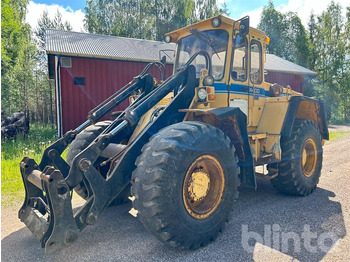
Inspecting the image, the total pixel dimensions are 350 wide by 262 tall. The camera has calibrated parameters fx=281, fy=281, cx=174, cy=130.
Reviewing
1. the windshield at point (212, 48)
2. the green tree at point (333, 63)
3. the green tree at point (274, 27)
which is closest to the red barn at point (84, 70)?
the windshield at point (212, 48)

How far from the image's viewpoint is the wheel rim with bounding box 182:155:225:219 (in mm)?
3358

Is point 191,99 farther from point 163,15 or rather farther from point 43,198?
point 163,15

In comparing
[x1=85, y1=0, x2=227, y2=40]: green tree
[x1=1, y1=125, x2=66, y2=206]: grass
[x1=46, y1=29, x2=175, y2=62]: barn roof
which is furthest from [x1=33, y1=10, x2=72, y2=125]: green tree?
[x1=1, y1=125, x2=66, y2=206]: grass

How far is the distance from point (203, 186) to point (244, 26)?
2.43m

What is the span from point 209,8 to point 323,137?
111ft

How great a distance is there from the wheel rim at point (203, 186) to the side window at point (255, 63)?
7.29 feet

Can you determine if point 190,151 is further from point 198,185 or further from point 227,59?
point 227,59

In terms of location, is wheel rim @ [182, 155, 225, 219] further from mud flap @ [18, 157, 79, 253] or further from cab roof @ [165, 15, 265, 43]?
cab roof @ [165, 15, 265, 43]

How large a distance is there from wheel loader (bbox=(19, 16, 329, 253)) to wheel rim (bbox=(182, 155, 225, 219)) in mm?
13

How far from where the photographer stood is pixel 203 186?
11.6ft

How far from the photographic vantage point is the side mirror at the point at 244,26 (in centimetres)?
416

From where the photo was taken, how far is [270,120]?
527cm

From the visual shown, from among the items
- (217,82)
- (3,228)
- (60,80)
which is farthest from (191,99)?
(60,80)

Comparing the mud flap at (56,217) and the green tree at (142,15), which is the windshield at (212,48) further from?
the green tree at (142,15)
